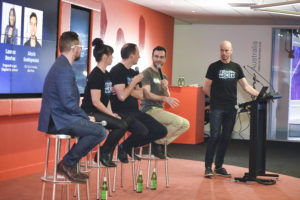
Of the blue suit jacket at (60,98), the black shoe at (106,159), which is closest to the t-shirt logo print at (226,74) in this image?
the black shoe at (106,159)

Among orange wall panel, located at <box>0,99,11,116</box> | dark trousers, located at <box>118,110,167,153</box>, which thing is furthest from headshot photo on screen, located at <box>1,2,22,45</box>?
dark trousers, located at <box>118,110,167,153</box>

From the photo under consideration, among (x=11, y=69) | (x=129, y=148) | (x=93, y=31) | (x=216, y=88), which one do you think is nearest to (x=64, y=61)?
(x=129, y=148)

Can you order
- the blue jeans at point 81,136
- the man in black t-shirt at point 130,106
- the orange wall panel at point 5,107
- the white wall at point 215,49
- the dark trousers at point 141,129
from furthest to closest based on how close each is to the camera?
the white wall at point 215,49 → the orange wall panel at point 5,107 → the dark trousers at point 141,129 → the man in black t-shirt at point 130,106 → the blue jeans at point 81,136

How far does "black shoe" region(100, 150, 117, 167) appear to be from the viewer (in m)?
4.97

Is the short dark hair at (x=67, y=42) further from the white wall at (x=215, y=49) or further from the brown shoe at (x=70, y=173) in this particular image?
the white wall at (x=215, y=49)

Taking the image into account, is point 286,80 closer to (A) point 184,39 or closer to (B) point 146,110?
(A) point 184,39

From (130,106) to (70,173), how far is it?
1456mm

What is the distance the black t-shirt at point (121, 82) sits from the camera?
530cm

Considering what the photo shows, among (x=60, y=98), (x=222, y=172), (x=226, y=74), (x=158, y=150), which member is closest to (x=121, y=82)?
(x=158, y=150)

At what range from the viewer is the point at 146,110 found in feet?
19.4

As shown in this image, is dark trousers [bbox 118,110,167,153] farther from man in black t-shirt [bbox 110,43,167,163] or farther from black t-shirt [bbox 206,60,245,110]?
black t-shirt [bbox 206,60,245,110]

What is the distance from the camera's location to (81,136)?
421 centimetres

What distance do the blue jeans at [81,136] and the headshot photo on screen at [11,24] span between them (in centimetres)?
216

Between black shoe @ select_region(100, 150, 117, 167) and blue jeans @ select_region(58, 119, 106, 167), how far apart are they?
0.78m
